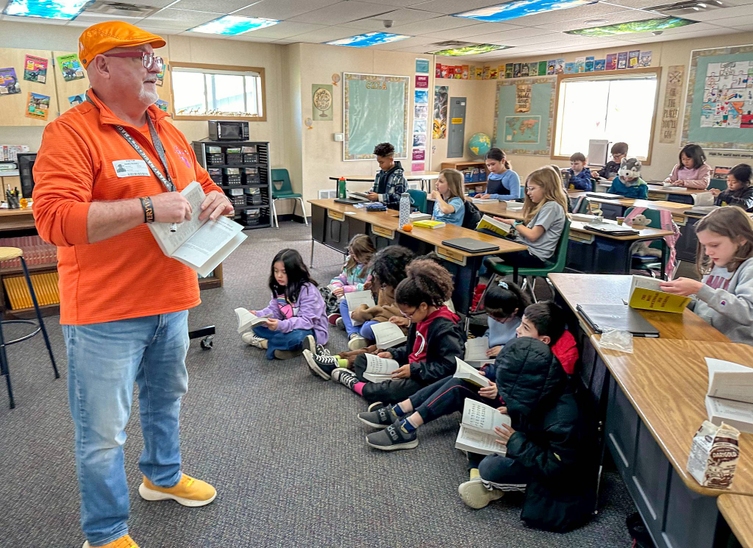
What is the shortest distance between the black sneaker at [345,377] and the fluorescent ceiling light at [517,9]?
3.74 metres

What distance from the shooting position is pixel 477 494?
205cm

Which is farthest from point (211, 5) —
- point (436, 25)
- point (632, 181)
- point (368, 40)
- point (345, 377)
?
point (632, 181)

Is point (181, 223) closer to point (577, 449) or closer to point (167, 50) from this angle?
point (577, 449)

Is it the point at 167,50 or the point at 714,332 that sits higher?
the point at 167,50

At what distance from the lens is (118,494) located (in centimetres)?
164

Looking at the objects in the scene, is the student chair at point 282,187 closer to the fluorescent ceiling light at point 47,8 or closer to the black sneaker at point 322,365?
the fluorescent ceiling light at point 47,8

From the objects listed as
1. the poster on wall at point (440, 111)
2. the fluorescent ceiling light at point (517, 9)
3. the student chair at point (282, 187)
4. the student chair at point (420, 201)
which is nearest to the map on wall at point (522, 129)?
the poster on wall at point (440, 111)

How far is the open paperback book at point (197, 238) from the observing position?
1.50m

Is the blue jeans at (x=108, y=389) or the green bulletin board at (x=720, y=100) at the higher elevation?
the green bulletin board at (x=720, y=100)

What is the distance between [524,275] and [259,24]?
4.29 meters

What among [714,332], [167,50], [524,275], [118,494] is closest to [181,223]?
[118,494]

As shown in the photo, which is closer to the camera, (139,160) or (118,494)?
(139,160)

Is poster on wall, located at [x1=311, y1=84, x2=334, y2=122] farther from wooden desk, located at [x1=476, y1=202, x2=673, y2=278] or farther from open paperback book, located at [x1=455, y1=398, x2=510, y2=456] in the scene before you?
open paperback book, located at [x1=455, y1=398, x2=510, y2=456]

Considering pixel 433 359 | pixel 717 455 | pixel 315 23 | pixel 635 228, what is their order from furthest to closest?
pixel 315 23 < pixel 635 228 < pixel 433 359 < pixel 717 455
